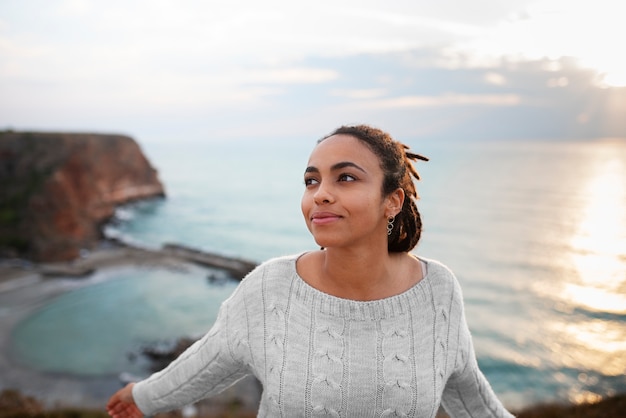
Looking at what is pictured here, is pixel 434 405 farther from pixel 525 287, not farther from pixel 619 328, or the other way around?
pixel 525 287

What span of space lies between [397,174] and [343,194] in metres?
0.29

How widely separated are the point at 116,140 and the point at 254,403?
143 ft

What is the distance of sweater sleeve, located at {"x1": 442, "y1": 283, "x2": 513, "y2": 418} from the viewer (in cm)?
204

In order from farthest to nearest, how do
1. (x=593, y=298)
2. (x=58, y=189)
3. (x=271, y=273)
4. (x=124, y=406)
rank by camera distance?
(x=58, y=189), (x=593, y=298), (x=124, y=406), (x=271, y=273)

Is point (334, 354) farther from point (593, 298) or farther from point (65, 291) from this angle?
point (593, 298)

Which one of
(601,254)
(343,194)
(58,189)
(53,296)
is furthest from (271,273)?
(601,254)

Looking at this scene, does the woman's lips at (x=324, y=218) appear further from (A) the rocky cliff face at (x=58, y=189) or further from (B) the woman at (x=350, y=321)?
(A) the rocky cliff face at (x=58, y=189)

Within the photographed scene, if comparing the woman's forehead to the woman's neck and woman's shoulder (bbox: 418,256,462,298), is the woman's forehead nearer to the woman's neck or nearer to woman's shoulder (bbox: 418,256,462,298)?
the woman's neck

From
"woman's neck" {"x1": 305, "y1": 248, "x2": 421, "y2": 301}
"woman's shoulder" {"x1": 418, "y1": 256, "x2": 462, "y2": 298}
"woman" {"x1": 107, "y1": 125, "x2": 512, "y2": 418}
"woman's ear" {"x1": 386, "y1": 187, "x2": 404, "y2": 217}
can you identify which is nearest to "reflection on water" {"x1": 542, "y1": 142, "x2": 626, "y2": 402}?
"woman's shoulder" {"x1": 418, "y1": 256, "x2": 462, "y2": 298}

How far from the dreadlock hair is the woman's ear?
0.06 ft

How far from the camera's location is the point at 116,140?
166ft

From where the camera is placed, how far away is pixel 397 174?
193 cm

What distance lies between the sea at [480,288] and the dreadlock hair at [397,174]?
39.0 feet

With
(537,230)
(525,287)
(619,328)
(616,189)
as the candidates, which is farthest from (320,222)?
(616,189)
